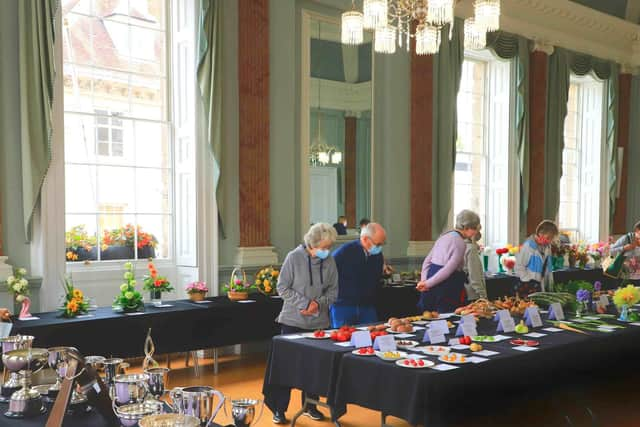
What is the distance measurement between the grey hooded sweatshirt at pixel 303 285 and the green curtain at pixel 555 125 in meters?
7.81

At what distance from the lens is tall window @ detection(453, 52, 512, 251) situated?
11000mm

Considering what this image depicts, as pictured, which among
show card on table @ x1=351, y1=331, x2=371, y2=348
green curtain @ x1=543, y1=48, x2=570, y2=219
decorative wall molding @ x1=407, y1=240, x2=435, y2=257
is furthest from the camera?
green curtain @ x1=543, y1=48, x2=570, y2=219

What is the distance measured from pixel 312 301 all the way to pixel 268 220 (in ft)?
9.58

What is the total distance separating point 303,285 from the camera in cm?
487

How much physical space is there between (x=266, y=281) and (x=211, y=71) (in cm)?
236

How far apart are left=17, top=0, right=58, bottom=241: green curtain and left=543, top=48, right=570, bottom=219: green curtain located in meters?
8.55

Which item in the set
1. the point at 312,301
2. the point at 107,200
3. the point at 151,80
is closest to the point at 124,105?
the point at 151,80

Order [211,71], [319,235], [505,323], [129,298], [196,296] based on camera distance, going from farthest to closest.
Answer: [211,71] < [196,296] < [129,298] < [319,235] < [505,323]

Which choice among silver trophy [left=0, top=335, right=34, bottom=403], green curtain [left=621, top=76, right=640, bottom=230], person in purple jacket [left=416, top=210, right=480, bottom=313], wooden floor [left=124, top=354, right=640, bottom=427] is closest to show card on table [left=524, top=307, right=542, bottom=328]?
wooden floor [left=124, top=354, right=640, bottom=427]

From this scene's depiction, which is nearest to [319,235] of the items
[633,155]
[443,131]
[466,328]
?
[466,328]

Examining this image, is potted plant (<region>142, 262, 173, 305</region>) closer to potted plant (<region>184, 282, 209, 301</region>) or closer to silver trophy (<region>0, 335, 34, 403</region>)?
potted plant (<region>184, 282, 209, 301</region>)

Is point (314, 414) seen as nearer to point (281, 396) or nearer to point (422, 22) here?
point (281, 396)

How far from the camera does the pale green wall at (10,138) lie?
5.89 metres

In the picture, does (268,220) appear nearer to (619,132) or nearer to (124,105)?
(124,105)
